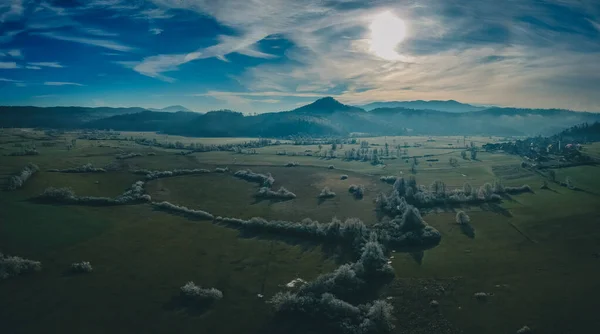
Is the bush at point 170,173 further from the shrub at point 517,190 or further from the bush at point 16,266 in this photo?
the shrub at point 517,190

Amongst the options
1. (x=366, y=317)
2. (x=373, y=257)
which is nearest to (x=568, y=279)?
(x=373, y=257)

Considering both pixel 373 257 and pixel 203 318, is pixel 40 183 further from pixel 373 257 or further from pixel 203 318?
pixel 373 257

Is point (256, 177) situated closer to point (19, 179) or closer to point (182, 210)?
point (182, 210)

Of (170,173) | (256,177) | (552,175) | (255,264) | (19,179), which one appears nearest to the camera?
(255,264)

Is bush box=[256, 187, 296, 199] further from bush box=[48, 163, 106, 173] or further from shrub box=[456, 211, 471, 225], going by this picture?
bush box=[48, 163, 106, 173]

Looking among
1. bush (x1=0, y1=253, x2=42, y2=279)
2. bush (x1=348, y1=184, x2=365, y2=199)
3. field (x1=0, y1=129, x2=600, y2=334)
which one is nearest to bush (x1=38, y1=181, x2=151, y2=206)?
field (x1=0, y1=129, x2=600, y2=334)

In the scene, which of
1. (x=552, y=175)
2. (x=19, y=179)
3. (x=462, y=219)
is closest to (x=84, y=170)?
(x=19, y=179)

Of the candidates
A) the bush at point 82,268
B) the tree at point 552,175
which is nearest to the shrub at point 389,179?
the tree at point 552,175
